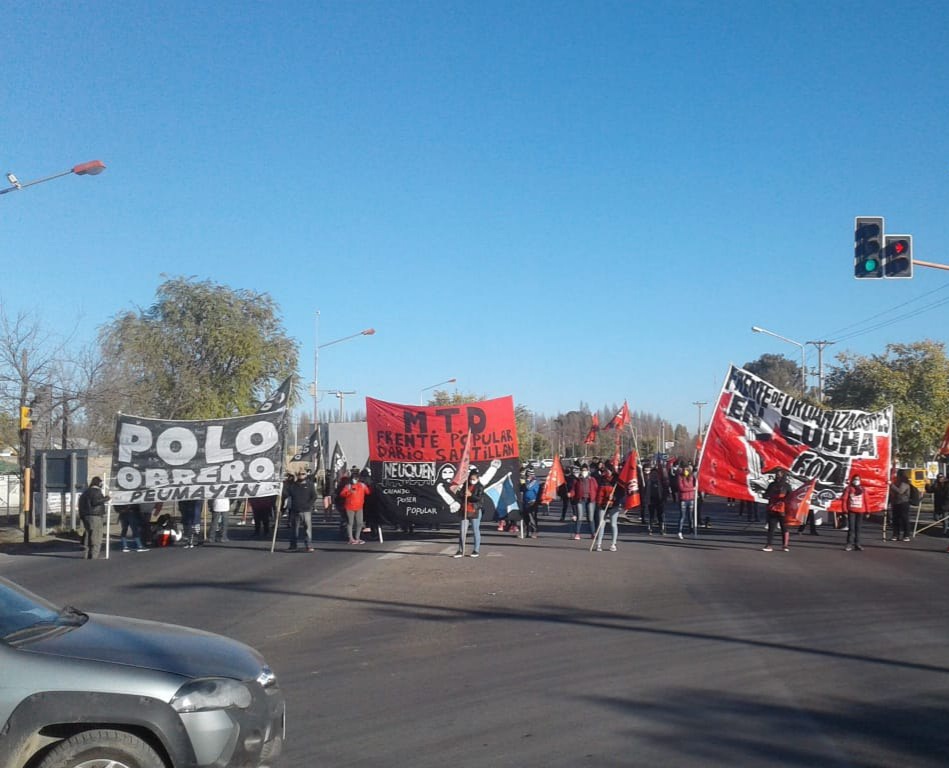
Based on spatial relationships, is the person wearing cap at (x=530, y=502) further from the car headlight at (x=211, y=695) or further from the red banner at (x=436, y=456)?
the car headlight at (x=211, y=695)

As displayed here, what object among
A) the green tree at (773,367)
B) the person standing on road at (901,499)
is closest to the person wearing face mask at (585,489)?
the person standing on road at (901,499)

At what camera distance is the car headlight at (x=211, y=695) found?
16.0 ft

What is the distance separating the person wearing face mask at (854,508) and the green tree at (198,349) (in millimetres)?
23253

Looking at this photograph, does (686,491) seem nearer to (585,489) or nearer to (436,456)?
(585,489)

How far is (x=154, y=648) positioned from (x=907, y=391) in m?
38.2

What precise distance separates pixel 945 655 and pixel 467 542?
13.2m

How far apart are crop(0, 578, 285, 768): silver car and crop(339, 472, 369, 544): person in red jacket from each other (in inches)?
641

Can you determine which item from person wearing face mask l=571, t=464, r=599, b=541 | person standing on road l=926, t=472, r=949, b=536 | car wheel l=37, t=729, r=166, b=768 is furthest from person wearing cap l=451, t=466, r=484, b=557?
car wheel l=37, t=729, r=166, b=768

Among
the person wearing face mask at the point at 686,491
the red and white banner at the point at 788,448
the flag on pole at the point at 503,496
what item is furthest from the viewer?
the person wearing face mask at the point at 686,491

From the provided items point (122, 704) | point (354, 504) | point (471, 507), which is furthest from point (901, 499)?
point (122, 704)

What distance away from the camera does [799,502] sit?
2114 cm

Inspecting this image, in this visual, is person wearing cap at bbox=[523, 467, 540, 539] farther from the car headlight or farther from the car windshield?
the car headlight

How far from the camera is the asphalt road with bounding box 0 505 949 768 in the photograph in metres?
6.60

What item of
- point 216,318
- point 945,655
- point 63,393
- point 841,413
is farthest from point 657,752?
point 216,318
